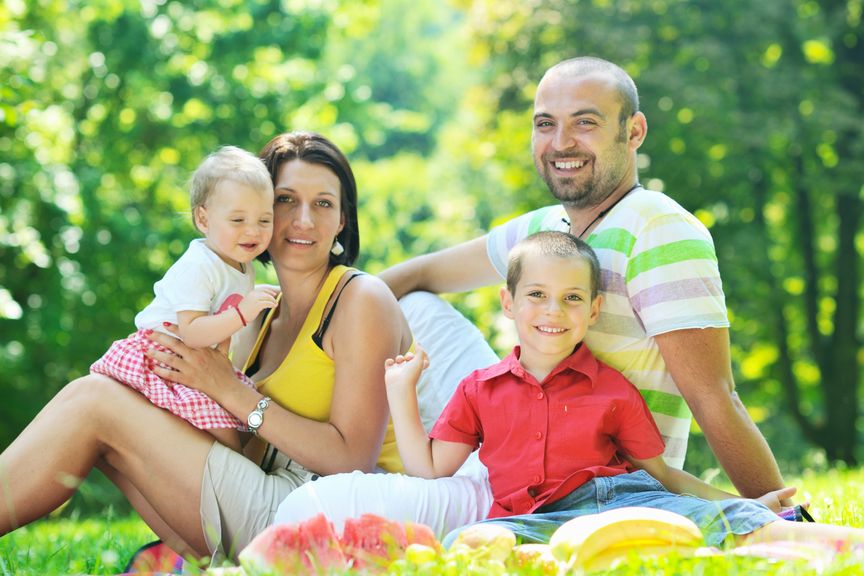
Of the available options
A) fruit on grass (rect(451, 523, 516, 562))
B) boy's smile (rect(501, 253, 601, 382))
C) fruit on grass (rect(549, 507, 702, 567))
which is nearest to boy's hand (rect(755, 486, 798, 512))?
fruit on grass (rect(549, 507, 702, 567))

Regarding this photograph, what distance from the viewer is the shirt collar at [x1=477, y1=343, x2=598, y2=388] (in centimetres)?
326

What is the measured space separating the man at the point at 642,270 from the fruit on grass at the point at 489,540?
2.68 ft

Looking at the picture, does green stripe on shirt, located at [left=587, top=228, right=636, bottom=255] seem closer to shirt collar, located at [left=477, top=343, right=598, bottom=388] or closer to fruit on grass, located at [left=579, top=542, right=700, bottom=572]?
shirt collar, located at [left=477, top=343, right=598, bottom=388]

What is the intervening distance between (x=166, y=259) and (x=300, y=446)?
832 centimetres

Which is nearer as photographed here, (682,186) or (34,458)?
(34,458)

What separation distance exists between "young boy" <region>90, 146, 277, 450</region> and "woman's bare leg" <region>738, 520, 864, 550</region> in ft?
5.35

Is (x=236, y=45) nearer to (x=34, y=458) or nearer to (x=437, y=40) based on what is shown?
(x=34, y=458)

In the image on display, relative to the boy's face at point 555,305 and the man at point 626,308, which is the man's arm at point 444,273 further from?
the boy's face at point 555,305

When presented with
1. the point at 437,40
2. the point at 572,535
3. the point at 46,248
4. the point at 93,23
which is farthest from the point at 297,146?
the point at 437,40

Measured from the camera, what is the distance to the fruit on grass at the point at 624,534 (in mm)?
2596

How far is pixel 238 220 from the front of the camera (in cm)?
358

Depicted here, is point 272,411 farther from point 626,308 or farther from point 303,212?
point 626,308

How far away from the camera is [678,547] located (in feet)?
8.63

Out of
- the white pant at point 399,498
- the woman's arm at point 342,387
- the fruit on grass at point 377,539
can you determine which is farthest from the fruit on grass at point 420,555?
the woman's arm at point 342,387
